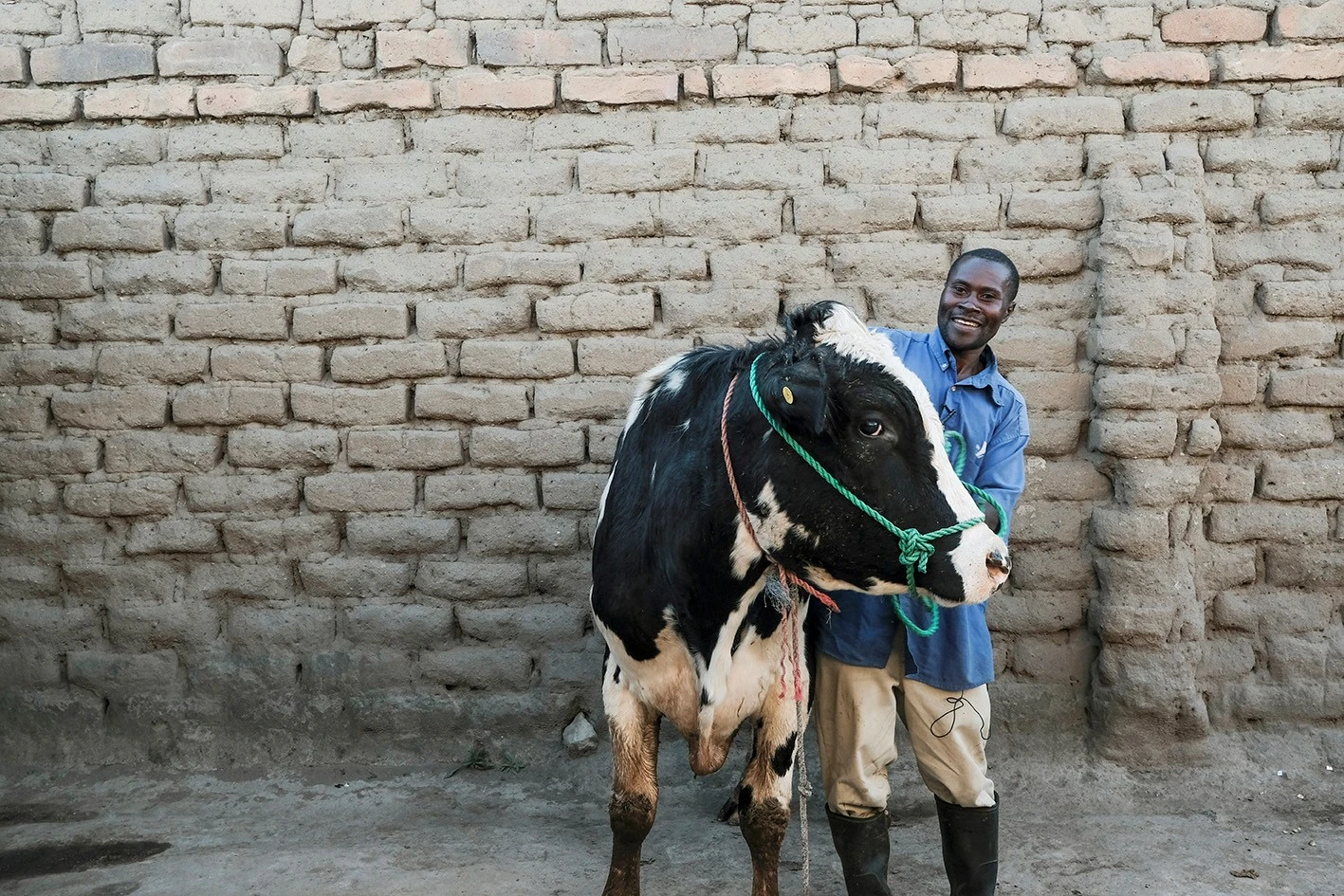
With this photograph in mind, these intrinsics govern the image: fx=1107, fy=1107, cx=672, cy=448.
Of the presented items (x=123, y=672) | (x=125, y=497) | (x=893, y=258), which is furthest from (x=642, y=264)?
(x=123, y=672)

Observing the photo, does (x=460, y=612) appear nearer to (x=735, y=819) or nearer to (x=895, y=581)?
(x=735, y=819)

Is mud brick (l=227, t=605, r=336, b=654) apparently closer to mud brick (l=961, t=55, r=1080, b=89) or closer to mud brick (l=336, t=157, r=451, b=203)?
mud brick (l=336, t=157, r=451, b=203)

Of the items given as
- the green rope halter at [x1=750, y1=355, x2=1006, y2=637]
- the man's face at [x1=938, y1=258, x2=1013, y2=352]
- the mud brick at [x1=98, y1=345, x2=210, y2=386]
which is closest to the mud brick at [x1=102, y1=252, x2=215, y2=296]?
the mud brick at [x1=98, y1=345, x2=210, y2=386]

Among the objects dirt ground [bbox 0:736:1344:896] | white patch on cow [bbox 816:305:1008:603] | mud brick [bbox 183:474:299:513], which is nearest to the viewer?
A: white patch on cow [bbox 816:305:1008:603]

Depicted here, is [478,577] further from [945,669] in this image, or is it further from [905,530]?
[905,530]

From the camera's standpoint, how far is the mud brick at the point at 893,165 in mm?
3977

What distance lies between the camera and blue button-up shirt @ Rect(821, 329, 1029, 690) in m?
2.89

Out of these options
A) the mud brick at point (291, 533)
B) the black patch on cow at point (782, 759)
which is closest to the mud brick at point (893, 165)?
the black patch on cow at point (782, 759)

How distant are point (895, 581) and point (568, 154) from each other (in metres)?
2.30

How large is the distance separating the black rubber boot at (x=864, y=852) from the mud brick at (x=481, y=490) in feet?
5.37

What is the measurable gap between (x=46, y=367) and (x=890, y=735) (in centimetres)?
329

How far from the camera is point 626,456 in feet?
10.2

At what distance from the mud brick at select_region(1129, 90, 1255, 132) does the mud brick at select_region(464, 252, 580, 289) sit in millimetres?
2085

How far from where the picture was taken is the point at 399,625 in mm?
4121
